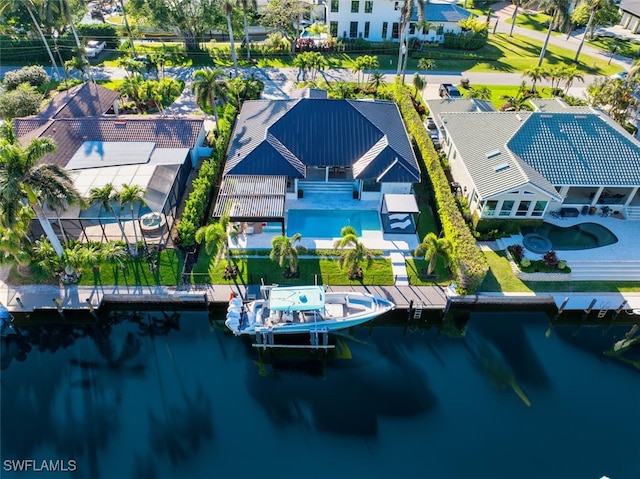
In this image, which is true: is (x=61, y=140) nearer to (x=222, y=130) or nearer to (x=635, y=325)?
(x=222, y=130)

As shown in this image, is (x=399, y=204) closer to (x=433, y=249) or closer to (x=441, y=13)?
(x=433, y=249)

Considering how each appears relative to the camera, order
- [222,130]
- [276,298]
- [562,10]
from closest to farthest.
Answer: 1. [276,298]
2. [222,130]
3. [562,10]

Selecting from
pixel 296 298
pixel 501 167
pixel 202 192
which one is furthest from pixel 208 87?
pixel 501 167

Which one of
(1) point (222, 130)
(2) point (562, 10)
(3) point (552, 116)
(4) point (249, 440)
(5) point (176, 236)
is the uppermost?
(2) point (562, 10)

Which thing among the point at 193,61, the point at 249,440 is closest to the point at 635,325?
the point at 249,440

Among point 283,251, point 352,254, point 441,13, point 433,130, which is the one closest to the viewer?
point 283,251
